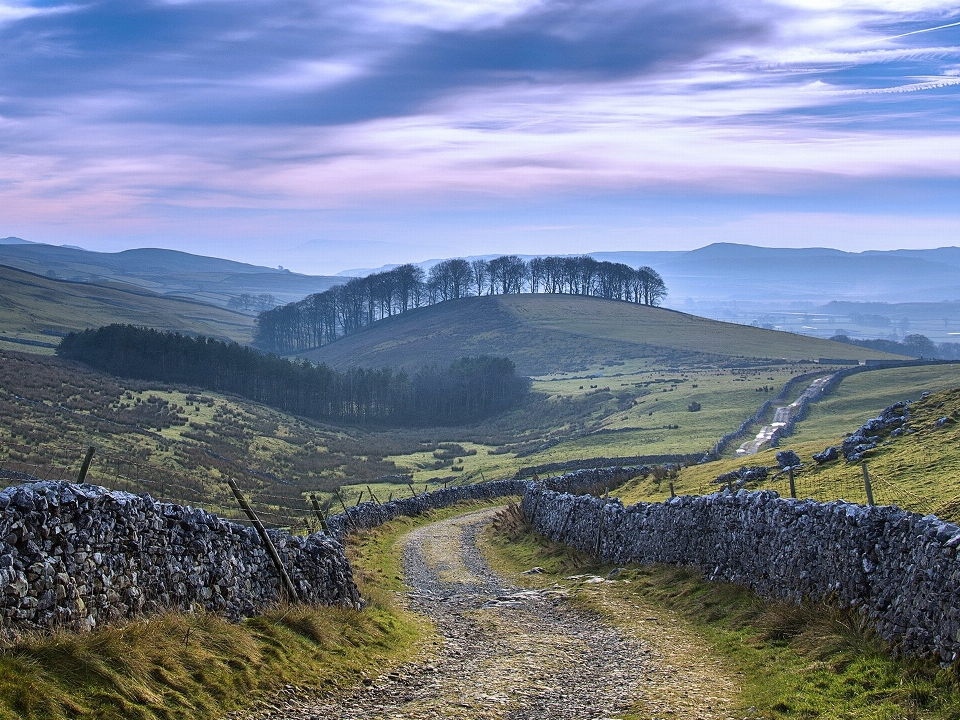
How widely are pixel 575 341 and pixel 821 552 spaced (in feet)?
479

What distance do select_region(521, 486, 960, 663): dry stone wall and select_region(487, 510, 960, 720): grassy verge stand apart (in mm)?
326

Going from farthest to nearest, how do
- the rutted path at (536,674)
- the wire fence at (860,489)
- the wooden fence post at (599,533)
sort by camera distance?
→ the wooden fence post at (599,533) < the wire fence at (860,489) < the rutted path at (536,674)

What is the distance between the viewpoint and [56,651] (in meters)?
9.52

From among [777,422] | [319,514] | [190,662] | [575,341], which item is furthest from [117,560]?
[575,341]

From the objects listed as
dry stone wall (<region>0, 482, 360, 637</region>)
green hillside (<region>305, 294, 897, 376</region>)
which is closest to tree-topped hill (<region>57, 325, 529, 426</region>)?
green hillside (<region>305, 294, 897, 376</region>)

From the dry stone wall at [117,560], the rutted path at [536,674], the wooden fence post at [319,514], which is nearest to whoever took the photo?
the dry stone wall at [117,560]

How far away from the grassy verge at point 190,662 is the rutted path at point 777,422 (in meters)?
31.9

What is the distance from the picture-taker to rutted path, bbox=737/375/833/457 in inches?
1968

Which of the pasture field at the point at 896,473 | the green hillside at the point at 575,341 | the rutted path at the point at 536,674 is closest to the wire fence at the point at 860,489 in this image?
the pasture field at the point at 896,473

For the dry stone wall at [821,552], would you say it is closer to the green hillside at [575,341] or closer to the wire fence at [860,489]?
the wire fence at [860,489]

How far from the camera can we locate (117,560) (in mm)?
11219

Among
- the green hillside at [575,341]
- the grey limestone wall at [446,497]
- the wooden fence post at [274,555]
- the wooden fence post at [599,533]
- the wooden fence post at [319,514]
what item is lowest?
the grey limestone wall at [446,497]

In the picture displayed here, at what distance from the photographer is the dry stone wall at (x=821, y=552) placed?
11367mm

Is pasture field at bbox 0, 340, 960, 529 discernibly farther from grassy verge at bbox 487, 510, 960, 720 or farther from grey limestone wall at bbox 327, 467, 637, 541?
grassy verge at bbox 487, 510, 960, 720
